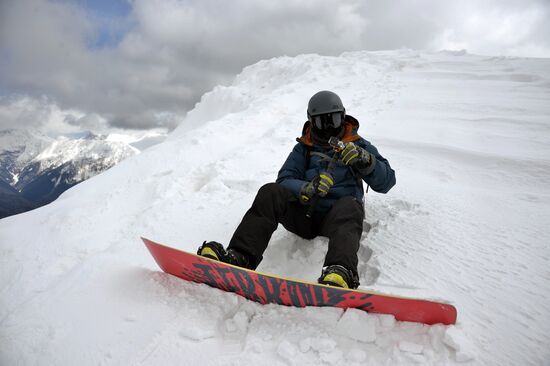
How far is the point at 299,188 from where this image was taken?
2561 mm

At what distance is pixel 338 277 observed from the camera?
1758 millimetres

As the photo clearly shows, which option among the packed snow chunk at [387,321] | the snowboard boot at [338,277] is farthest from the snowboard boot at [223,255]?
the packed snow chunk at [387,321]

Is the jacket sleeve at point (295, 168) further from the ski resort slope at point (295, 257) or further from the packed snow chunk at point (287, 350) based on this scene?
the packed snow chunk at point (287, 350)

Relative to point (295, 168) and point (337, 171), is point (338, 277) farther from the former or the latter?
point (295, 168)

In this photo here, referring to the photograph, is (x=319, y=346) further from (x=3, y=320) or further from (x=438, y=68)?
(x=438, y=68)

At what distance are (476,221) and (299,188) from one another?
162 cm

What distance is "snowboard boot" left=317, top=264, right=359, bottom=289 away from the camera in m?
1.74

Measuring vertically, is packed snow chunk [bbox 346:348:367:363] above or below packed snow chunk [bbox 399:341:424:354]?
below

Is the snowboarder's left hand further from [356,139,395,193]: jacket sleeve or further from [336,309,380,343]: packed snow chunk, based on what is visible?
[336,309,380,343]: packed snow chunk

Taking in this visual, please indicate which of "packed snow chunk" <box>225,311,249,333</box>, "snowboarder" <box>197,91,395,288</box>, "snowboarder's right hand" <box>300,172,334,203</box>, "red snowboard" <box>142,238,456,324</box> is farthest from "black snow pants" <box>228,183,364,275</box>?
"packed snow chunk" <box>225,311,249,333</box>

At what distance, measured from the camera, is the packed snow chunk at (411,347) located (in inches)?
57.1

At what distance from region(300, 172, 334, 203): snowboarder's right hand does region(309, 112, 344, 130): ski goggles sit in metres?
0.54

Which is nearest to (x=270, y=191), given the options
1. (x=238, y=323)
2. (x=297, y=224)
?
(x=297, y=224)

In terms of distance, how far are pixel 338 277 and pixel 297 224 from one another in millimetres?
867
